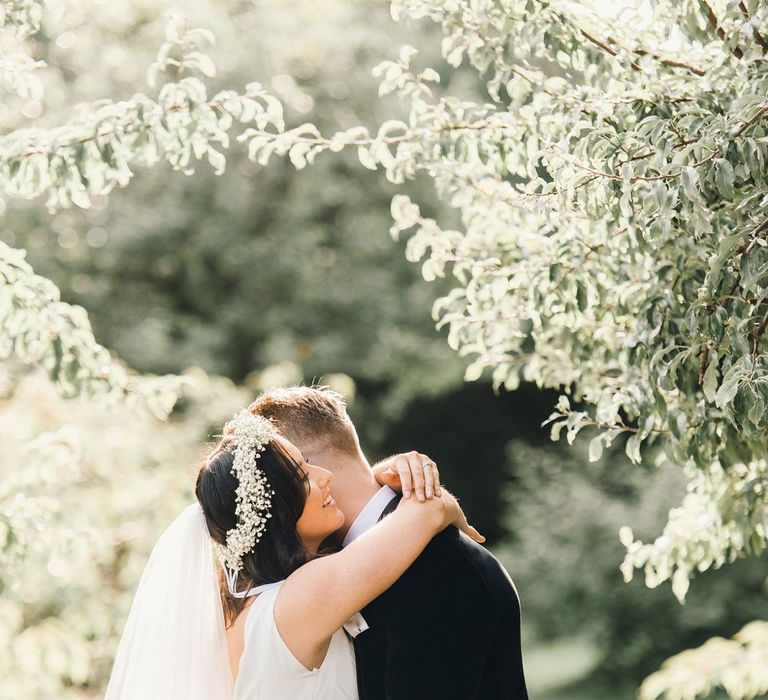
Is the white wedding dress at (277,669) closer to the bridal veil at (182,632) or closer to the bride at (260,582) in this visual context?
the bride at (260,582)

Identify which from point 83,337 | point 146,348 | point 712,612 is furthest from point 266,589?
point 146,348

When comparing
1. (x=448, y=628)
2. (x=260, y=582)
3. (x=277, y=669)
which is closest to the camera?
(x=448, y=628)

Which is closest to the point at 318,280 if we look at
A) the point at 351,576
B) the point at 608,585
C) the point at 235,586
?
the point at 608,585

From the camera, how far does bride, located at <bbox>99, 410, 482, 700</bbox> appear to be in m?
2.63

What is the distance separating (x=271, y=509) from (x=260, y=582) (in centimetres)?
23

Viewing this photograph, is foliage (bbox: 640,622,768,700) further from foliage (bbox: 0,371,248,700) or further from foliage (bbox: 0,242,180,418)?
foliage (bbox: 0,371,248,700)

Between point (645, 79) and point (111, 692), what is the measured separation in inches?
94.2

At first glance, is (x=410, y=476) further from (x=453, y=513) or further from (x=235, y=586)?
(x=235, y=586)

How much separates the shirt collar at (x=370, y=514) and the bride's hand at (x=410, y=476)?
0.04 metres

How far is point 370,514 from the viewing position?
9.55 ft

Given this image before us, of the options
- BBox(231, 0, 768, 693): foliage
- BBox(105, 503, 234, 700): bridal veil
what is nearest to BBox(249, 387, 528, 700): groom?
BBox(105, 503, 234, 700): bridal veil

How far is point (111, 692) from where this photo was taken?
3182 millimetres

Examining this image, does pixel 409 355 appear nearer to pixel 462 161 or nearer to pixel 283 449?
pixel 462 161

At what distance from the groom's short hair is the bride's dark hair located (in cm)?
13
